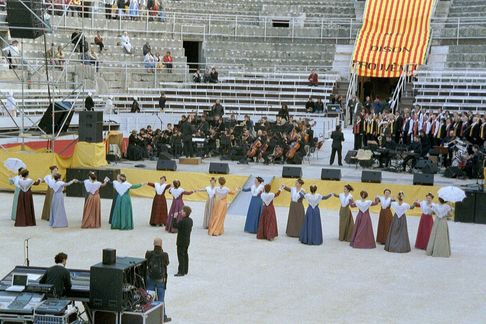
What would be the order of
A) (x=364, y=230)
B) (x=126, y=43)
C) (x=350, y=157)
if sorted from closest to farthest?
(x=364, y=230) < (x=350, y=157) < (x=126, y=43)

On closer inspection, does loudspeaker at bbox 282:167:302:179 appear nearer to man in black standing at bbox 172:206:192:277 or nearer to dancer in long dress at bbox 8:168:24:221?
dancer in long dress at bbox 8:168:24:221

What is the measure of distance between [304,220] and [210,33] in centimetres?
2570

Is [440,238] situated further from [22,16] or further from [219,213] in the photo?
[22,16]

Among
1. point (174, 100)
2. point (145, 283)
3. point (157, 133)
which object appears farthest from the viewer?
point (174, 100)

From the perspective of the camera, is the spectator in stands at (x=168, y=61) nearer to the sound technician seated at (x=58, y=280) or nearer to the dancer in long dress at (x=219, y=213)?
the dancer in long dress at (x=219, y=213)

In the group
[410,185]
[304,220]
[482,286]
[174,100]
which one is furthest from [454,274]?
[174,100]

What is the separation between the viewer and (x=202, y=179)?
24453mm

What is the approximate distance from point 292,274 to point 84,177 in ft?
31.3

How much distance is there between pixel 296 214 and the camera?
20.8 m

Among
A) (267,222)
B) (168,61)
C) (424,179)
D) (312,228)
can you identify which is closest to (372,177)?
(424,179)

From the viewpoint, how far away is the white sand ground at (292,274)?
14635 mm

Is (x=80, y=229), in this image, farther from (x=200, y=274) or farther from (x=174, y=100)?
(x=174, y=100)

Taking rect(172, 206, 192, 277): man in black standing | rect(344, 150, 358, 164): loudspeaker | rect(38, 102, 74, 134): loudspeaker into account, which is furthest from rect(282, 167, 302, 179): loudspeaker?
rect(172, 206, 192, 277): man in black standing

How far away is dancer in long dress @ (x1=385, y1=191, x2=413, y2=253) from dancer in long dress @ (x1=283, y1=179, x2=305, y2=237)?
2.19m
